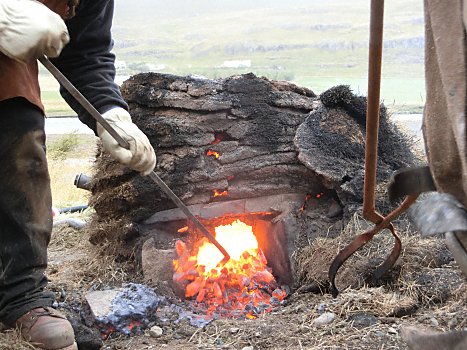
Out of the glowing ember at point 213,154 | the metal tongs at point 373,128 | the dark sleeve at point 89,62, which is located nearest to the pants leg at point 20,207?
the dark sleeve at point 89,62

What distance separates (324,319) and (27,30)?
1.86 meters

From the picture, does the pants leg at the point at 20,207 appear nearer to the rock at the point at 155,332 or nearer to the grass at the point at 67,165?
the rock at the point at 155,332

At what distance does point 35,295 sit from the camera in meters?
2.63

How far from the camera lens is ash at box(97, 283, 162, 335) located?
9.13ft

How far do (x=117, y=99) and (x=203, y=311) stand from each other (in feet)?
4.17

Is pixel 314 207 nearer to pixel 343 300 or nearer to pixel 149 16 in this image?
pixel 343 300

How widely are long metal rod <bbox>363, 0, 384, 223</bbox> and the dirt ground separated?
656 millimetres

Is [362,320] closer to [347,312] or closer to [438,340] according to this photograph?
[347,312]

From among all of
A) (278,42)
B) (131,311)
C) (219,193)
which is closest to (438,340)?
(131,311)

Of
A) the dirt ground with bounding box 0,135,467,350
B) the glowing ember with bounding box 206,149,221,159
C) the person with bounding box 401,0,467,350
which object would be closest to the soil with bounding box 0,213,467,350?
the dirt ground with bounding box 0,135,467,350

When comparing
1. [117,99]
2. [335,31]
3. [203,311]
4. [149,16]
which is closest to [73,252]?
[203,311]

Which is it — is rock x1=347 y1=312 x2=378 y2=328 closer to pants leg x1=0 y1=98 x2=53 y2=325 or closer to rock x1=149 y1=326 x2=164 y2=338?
rock x1=149 y1=326 x2=164 y2=338

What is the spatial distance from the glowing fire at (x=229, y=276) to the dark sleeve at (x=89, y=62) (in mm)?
1060

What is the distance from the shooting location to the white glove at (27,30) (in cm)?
218
